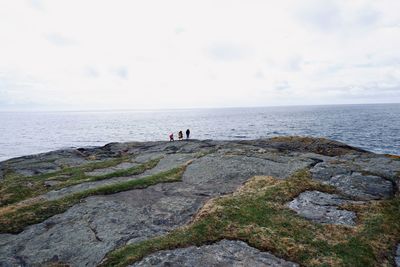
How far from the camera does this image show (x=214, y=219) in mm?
12219

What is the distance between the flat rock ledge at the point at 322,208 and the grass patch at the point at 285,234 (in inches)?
20.5

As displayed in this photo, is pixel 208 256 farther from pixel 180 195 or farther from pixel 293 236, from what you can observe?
pixel 180 195

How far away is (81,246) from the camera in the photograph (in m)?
11.2

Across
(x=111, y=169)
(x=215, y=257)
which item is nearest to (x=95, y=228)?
(x=215, y=257)

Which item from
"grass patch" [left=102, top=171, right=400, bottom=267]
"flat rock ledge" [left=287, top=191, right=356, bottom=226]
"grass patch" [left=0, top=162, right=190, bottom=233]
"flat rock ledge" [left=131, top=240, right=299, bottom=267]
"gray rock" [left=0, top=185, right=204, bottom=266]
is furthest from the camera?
"grass patch" [left=0, top=162, right=190, bottom=233]

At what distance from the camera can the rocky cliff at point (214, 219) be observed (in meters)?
9.94

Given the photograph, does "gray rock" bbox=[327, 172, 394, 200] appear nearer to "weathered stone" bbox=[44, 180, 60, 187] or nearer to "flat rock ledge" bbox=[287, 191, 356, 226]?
"flat rock ledge" bbox=[287, 191, 356, 226]

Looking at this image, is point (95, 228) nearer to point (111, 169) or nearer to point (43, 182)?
point (43, 182)

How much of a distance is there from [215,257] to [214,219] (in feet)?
8.86

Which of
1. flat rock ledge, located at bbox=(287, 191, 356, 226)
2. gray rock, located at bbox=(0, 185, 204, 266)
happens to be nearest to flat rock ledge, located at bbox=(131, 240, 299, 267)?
gray rock, located at bbox=(0, 185, 204, 266)

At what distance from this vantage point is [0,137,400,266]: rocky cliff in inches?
391

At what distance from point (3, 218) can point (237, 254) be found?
12810 mm

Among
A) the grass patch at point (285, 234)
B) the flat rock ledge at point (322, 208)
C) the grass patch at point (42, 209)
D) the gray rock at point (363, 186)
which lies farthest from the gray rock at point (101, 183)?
the gray rock at point (363, 186)

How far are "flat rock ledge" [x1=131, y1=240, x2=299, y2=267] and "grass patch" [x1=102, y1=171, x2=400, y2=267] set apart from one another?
0.34 meters
